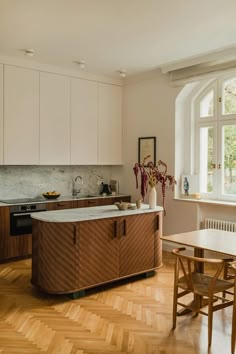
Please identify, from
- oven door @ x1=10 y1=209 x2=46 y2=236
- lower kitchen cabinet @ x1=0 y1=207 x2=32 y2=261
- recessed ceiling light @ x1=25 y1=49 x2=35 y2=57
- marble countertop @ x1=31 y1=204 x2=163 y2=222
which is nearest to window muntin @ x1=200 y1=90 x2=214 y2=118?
marble countertop @ x1=31 y1=204 x2=163 y2=222

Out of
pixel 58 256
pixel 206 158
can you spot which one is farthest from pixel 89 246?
pixel 206 158

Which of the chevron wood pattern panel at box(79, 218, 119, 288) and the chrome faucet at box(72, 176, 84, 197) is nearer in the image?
the chevron wood pattern panel at box(79, 218, 119, 288)

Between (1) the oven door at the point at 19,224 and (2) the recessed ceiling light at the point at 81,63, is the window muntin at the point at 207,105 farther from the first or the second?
(1) the oven door at the point at 19,224

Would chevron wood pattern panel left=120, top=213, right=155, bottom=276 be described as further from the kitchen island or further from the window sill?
the window sill

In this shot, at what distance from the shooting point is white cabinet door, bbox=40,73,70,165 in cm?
541

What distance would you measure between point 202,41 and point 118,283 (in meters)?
3.11

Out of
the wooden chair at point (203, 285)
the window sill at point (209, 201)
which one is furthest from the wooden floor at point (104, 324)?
the window sill at point (209, 201)

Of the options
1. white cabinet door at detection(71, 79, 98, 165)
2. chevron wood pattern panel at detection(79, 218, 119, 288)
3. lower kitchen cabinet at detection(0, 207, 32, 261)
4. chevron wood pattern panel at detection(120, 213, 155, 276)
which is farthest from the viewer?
white cabinet door at detection(71, 79, 98, 165)

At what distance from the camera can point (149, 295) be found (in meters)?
3.87

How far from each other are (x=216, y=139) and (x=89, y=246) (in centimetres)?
268

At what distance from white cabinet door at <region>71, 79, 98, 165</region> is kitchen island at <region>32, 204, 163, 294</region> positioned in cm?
174

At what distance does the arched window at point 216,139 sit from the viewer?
516cm

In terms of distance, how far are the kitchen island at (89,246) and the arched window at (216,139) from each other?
1.42 meters

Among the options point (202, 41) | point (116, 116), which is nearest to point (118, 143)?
point (116, 116)
